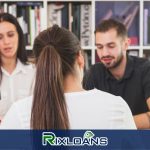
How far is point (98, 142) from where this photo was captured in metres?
1.42

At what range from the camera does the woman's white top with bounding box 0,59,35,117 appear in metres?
2.28

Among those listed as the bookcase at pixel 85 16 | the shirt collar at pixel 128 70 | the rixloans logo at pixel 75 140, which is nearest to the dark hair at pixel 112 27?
the shirt collar at pixel 128 70

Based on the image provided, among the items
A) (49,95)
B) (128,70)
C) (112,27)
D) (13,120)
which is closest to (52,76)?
(49,95)

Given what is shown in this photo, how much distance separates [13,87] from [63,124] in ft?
3.76

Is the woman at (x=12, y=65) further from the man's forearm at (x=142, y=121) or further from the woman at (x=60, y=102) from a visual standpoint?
the woman at (x=60, y=102)

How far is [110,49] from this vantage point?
239 cm

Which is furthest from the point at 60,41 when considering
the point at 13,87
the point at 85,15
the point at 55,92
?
the point at 85,15

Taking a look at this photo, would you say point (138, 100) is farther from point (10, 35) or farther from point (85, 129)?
point (85, 129)

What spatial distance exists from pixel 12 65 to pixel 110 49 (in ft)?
2.09

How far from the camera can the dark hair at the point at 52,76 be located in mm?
1222

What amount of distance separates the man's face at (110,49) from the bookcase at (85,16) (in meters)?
0.75

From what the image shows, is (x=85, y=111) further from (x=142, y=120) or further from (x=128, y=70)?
(x=128, y=70)

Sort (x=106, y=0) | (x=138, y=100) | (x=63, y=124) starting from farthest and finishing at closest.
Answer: (x=106, y=0), (x=138, y=100), (x=63, y=124)

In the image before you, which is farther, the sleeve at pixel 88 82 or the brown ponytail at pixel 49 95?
the sleeve at pixel 88 82
